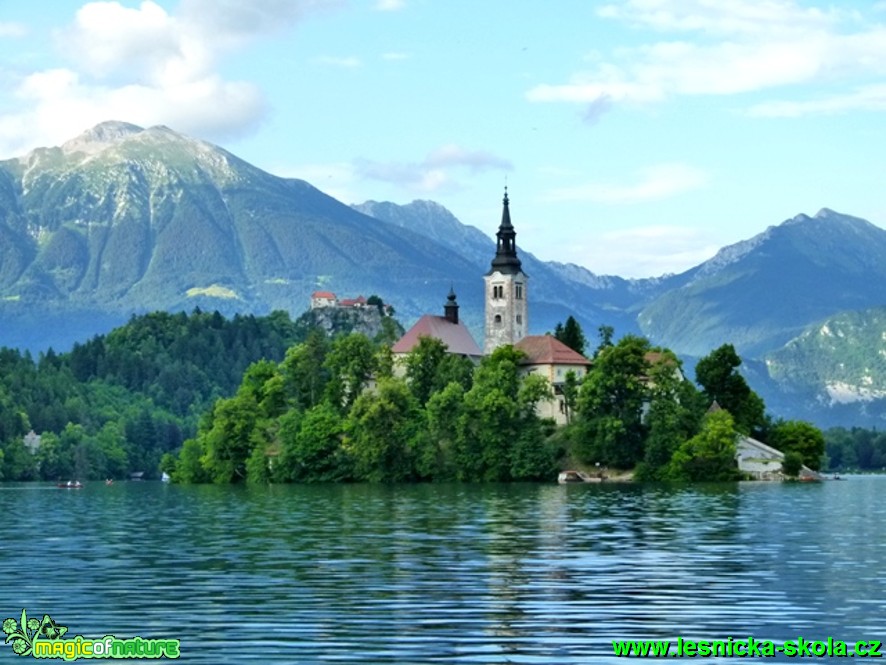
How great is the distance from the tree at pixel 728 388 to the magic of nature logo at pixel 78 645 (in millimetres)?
123795

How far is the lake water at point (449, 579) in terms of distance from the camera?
35.7 m

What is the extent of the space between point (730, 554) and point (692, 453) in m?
84.9

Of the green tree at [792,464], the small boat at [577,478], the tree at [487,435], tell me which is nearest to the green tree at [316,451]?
the tree at [487,435]

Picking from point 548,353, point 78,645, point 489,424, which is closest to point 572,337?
point 548,353

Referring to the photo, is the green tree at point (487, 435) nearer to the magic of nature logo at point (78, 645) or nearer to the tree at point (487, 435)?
the tree at point (487, 435)

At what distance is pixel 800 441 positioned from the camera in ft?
522

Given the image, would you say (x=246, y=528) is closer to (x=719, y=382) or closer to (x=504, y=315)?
(x=719, y=382)

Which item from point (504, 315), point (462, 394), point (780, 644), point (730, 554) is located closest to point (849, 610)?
point (780, 644)

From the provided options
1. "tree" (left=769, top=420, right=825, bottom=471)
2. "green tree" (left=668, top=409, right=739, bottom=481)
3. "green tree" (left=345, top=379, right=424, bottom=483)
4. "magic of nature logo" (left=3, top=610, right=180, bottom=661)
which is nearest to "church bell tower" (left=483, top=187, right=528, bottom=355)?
"tree" (left=769, top=420, right=825, bottom=471)

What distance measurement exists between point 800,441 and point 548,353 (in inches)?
1037

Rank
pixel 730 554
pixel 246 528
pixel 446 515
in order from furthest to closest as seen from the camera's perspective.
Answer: pixel 446 515
pixel 246 528
pixel 730 554

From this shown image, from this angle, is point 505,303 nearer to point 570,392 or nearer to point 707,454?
point 570,392

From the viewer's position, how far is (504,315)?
648 feet

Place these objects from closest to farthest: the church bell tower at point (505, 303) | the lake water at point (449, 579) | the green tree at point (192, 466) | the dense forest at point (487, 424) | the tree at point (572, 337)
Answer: the lake water at point (449, 579), the dense forest at point (487, 424), the green tree at point (192, 466), the tree at point (572, 337), the church bell tower at point (505, 303)
